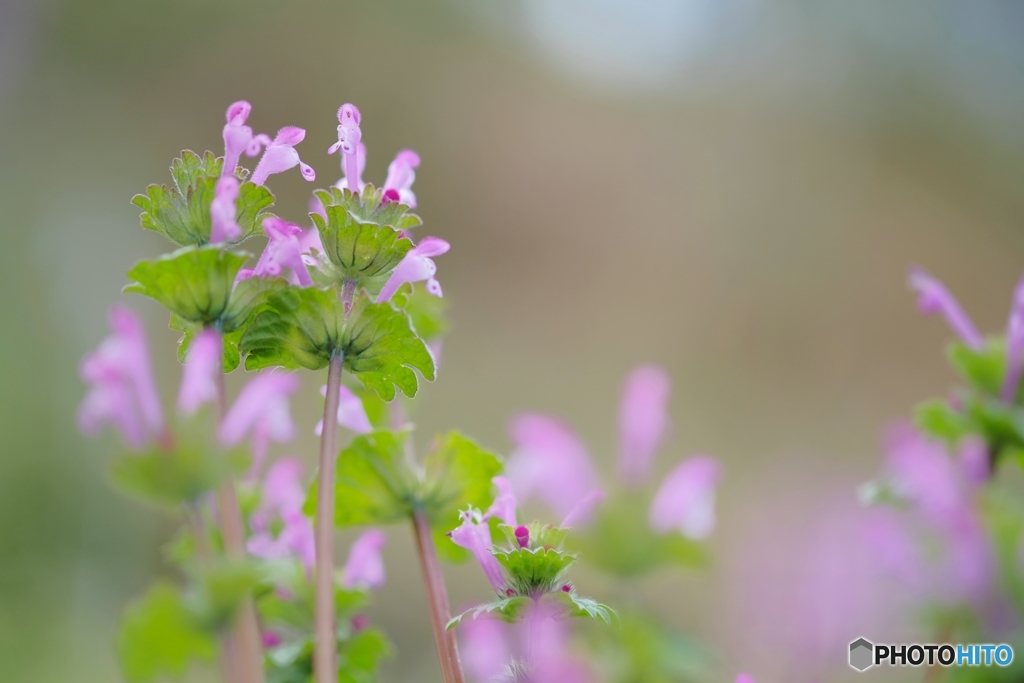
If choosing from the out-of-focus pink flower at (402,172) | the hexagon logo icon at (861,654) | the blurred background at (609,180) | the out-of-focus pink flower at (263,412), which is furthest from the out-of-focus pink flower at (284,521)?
the blurred background at (609,180)

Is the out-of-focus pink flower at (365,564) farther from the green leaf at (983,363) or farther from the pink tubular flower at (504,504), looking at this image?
the green leaf at (983,363)

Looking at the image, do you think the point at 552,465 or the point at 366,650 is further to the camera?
the point at 552,465

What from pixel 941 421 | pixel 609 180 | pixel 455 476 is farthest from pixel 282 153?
pixel 609 180

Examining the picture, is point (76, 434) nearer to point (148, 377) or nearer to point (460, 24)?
point (460, 24)

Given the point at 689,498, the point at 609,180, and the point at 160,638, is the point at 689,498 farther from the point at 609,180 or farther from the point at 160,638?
the point at 609,180

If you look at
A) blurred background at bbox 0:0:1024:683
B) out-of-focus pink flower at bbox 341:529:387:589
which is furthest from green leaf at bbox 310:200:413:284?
blurred background at bbox 0:0:1024:683

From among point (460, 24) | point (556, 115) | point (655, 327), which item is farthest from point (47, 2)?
point (655, 327)
